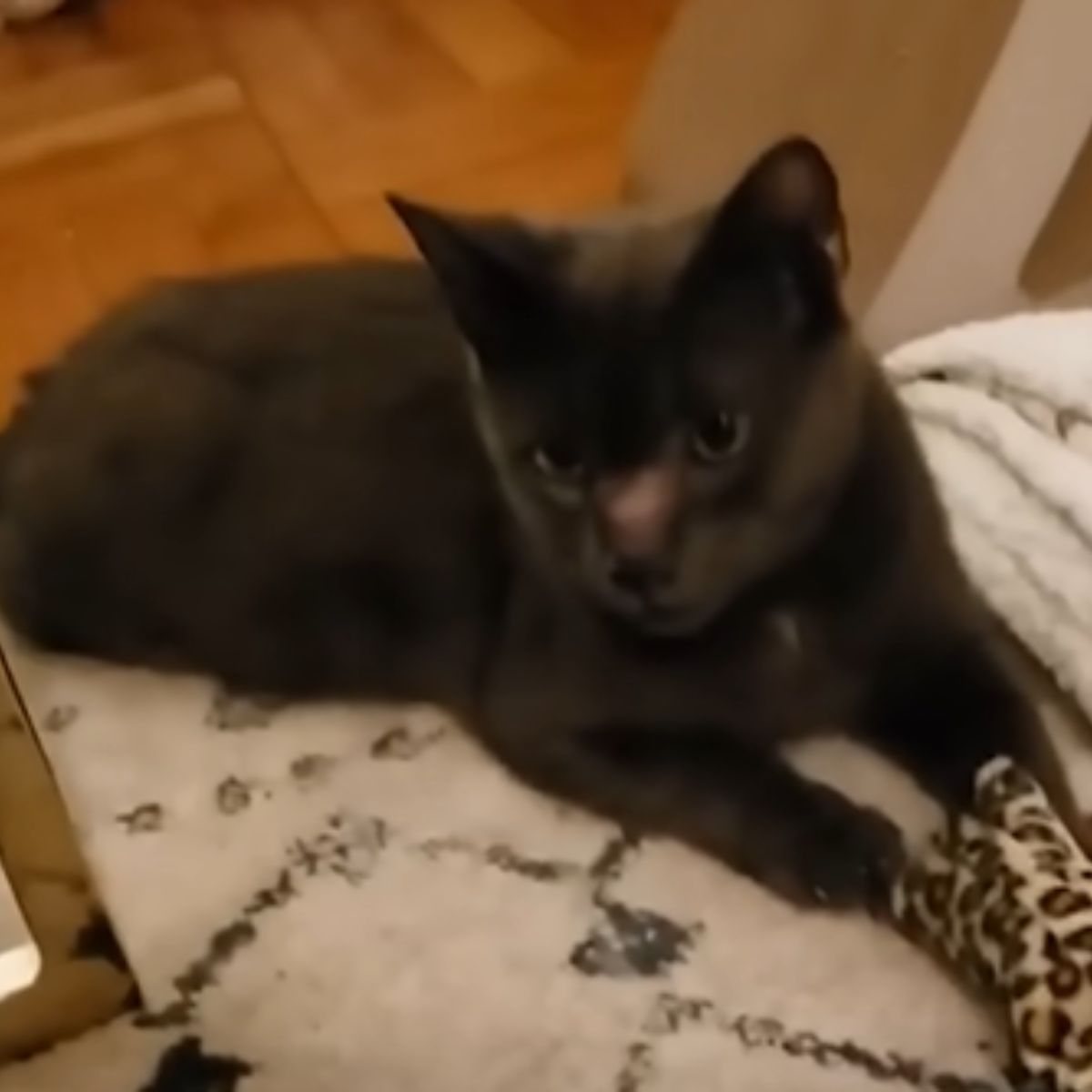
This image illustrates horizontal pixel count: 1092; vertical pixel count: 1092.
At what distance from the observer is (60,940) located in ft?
3.27

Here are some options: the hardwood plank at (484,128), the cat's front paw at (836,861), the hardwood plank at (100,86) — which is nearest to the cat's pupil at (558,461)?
the cat's front paw at (836,861)

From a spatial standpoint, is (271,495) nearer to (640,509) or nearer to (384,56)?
(640,509)

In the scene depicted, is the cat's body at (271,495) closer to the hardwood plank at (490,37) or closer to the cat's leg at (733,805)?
the cat's leg at (733,805)

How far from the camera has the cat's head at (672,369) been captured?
1038 millimetres

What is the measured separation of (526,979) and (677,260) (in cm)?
38

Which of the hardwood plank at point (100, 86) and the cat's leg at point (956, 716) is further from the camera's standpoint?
the hardwood plank at point (100, 86)

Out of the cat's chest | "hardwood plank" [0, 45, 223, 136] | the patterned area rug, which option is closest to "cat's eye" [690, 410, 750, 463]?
the cat's chest

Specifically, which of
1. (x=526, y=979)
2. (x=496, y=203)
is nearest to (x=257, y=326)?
(x=526, y=979)

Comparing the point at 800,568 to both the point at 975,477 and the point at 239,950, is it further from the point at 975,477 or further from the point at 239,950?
the point at 239,950

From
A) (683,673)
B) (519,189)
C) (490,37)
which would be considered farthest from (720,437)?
(490,37)

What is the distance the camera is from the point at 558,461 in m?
1.09

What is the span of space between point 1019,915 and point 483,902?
30 cm

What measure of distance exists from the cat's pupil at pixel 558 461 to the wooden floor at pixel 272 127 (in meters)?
0.71

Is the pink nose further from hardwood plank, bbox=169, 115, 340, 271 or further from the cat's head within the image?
hardwood plank, bbox=169, 115, 340, 271
